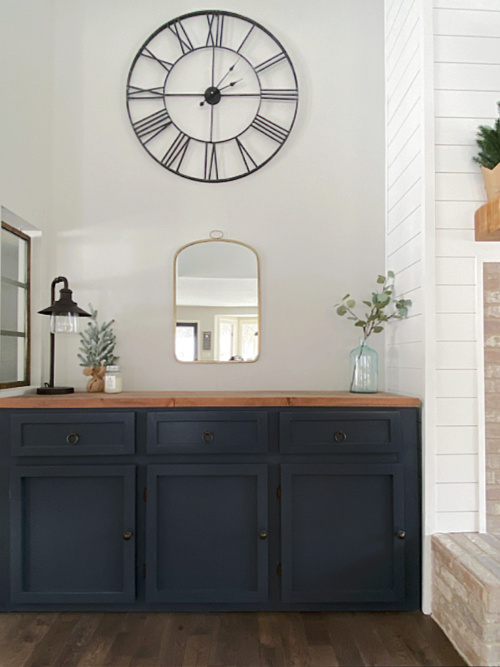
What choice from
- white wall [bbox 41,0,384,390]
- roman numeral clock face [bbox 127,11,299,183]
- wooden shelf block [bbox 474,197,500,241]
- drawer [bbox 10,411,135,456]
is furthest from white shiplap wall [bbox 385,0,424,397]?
drawer [bbox 10,411,135,456]

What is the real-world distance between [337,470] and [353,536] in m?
0.28

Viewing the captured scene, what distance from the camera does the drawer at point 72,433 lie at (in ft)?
7.59

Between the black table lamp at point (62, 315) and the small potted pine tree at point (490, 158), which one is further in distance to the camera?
the black table lamp at point (62, 315)

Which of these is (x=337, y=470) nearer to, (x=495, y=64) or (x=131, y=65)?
(x=495, y=64)

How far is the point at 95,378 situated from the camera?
271 centimetres

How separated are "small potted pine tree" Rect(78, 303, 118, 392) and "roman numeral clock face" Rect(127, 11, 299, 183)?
898mm

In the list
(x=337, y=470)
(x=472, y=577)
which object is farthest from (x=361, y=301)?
(x=472, y=577)

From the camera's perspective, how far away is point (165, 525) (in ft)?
7.62

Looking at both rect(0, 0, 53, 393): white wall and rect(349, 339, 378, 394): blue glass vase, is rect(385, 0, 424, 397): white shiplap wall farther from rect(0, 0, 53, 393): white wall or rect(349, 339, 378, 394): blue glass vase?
rect(0, 0, 53, 393): white wall

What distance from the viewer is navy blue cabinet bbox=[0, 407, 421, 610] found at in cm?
230

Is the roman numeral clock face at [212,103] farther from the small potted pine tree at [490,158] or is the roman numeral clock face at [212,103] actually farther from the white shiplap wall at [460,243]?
the small potted pine tree at [490,158]

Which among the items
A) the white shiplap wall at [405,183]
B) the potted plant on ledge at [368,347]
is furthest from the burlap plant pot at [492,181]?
the potted plant on ledge at [368,347]

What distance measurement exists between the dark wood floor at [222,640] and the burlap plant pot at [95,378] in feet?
3.19

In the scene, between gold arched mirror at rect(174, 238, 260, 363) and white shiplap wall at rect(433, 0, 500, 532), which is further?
gold arched mirror at rect(174, 238, 260, 363)
